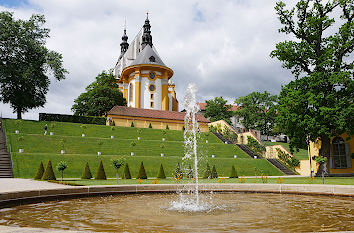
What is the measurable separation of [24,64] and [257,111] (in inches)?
1776

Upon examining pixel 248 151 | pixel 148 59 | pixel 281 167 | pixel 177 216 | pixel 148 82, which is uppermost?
pixel 148 59

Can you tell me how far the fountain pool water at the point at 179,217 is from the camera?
19.2 ft

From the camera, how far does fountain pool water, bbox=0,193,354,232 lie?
5.87m

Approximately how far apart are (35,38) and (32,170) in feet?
92.6

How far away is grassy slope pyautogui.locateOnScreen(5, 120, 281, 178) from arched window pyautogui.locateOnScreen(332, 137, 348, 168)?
5.48m

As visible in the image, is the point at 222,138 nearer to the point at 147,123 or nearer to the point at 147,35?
the point at 147,123

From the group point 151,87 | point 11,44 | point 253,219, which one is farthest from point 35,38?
Result: point 253,219

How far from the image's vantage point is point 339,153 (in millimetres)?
26547

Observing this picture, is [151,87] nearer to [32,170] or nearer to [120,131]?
[120,131]

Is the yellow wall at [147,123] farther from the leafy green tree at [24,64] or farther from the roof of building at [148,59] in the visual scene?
the roof of building at [148,59]

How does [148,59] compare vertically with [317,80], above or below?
above

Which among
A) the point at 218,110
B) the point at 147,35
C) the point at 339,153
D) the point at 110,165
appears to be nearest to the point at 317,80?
the point at 339,153

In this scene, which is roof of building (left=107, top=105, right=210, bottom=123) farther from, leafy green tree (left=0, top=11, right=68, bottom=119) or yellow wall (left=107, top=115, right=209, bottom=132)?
leafy green tree (left=0, top=11, right=68, bottom=119)

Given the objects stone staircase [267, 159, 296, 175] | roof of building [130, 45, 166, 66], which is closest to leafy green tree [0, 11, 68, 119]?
roof of building [130, 45, 166, 66]
